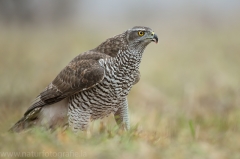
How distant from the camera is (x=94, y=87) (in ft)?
19.6

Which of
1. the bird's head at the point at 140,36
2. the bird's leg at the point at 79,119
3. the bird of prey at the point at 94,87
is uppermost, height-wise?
the bird's head at the point at 140,36

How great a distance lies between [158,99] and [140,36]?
3.68m

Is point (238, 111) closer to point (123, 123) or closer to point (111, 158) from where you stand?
point (123, 123)

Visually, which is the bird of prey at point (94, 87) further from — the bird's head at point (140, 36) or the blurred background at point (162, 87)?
the blurred background at point (162, 87)

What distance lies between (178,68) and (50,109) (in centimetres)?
807

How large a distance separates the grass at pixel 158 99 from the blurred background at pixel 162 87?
1 cm

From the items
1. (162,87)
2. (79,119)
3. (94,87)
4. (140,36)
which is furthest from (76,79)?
(162,87)

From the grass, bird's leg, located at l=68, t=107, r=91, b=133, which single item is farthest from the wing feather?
the grass

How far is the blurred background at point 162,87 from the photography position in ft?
15.2

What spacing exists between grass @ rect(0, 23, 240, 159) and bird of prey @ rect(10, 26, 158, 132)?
0.86ft

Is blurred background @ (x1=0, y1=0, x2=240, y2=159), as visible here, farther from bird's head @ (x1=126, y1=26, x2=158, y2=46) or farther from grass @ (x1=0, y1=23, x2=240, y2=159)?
bird's head @ (x1=126, y1=26, x2=158, y2=46)

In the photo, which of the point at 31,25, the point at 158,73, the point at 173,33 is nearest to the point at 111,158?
the point at 158,73

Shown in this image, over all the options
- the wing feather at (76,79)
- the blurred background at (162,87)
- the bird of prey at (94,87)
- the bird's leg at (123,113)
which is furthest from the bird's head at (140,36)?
the blurred background at (162,87)

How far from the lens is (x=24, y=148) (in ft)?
13.9
